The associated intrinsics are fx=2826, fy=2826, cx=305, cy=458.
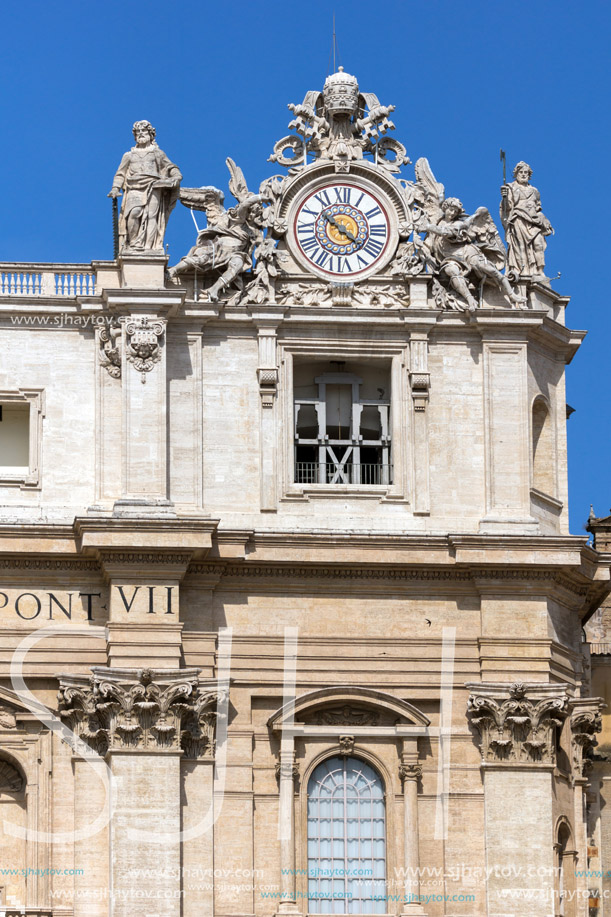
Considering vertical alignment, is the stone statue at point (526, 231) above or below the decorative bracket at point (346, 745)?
above

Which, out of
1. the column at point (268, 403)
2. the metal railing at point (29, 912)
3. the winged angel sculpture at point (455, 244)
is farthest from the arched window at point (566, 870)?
the winged angel sculpture at point (455, 244)

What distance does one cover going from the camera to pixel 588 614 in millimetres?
48719

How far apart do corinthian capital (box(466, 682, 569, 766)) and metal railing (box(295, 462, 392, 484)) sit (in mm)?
3945

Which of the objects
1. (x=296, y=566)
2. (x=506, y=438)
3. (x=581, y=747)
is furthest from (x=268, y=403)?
(x=581, y=747)

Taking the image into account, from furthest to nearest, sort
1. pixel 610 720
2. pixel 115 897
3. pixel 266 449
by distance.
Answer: pixel 610 720
pixel 266 449
pixel 115 897

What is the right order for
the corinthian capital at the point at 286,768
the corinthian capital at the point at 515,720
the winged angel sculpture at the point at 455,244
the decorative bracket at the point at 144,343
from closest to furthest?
the corinthian capital at the point at 286,768
the corinthian capital at the point at 515,720
the decorative bracket at the point at 144,343
the winged angel sculpture at the point at 455,244

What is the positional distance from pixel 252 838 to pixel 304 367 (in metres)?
8.03

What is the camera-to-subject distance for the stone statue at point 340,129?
4766cm

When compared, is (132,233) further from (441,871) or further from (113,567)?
(441,871)

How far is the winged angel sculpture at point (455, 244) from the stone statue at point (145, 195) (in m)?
4.16

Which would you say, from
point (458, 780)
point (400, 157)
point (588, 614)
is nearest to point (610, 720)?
point (588, 614)

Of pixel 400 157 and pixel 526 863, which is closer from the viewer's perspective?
pixel 526 863

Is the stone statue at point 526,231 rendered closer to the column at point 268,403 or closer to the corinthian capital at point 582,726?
the column at point 268,403

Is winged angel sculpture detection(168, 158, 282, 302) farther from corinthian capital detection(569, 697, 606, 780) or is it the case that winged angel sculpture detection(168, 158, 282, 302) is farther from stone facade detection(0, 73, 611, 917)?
corinthian capital detection(569, 697, 606, 780)
